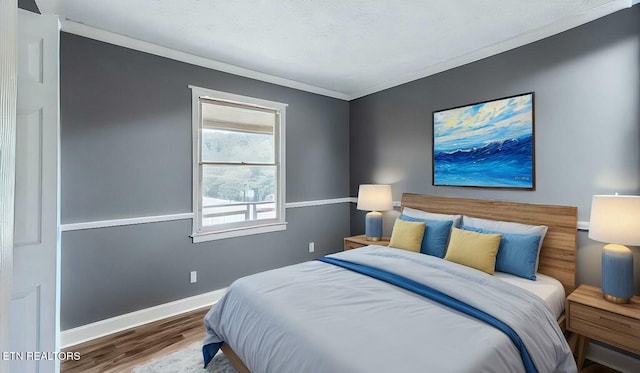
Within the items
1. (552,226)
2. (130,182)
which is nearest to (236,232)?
(130,182)

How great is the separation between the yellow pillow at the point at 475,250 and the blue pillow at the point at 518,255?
0.25 feet

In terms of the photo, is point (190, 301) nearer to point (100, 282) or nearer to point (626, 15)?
point (100, 282)

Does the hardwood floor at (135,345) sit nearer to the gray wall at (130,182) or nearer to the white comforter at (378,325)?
the gray wall at (130,182)

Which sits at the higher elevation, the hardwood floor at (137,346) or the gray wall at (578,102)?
the gray wall at (578,102)

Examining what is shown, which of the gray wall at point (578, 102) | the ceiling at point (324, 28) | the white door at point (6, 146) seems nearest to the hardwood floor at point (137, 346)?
the gray wall at point (578, 102)

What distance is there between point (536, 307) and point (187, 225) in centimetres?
299

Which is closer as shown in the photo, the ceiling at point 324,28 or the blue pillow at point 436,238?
the ceiling at point 324,28

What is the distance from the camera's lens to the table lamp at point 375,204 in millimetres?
3631

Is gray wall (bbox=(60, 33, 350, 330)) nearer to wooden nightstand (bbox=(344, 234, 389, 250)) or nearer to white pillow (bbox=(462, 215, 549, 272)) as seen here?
wooden nightstand (bbox=(344, 234, 389, 250))

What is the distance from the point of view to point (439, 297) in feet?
5.80

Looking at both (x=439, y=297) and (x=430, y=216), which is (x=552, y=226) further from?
(x=439, y=297)

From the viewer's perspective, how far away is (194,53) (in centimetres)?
296

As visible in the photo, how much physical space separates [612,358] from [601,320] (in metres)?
0.57

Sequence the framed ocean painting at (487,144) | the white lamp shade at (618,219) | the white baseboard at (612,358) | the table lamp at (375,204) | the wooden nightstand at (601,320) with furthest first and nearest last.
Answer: the table lamp at (375,204)
the framed ocean painting at (487,144)
the white baseboard at (612,358)
the white lamp shade at (618,219)
the wooden nightstand at (601,320)
